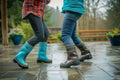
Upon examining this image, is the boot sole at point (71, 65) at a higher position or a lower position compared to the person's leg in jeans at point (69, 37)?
lower

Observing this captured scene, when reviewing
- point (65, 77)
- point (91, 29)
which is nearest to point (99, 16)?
point (91, 29)

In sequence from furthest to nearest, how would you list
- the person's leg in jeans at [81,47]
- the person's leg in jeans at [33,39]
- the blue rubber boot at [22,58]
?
the person's leg in jeans at [81,47] < the person's leg in jeans at [33,39] < the blue rubber boot at [22,58]

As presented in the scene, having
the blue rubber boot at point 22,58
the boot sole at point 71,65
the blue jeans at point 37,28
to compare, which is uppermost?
the blue jeans at point 37,28

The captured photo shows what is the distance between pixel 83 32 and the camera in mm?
12664

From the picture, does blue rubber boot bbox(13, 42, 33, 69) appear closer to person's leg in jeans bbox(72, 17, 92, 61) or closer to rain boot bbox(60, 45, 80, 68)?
rain boot bbox(60, 45, 80, 68)

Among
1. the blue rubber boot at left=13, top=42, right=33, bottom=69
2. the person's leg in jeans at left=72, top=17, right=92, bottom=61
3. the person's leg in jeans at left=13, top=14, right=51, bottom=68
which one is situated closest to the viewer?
the blue rubber boot at left=13, top=42, right=33, bottom=69

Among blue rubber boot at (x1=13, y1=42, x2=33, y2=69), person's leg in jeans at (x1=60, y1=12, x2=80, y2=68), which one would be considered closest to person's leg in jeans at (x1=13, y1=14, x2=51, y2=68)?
blue rubber boot at (x1=13, y1=42, x2=33, y2=69)

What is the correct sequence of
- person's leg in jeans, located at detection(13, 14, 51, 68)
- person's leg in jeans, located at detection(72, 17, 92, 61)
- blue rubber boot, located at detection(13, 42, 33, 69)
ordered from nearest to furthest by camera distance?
blue rubber boot, located at detection(13, 42, 33, 69) → person's leg in jeans, located at detection(13, 14, 51, 68) → person's leg in jeans, located at detection(72, 17, 92, 61)

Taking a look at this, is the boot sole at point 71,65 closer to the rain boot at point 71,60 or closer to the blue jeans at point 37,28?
the rain boot at point 71,60

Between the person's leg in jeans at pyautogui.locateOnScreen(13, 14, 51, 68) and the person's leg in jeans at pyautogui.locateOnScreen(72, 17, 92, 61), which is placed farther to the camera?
the person's leg in jeans at pyautogui.locateOnScreen(72, 17, 92, 61)

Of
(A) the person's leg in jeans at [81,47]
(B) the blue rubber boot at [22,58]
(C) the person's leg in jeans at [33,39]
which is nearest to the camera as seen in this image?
(B) the blue rubber boot at [22,58]

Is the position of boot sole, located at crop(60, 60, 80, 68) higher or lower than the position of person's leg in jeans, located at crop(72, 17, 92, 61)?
lower

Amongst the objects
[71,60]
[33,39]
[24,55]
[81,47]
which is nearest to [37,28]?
[33,39]

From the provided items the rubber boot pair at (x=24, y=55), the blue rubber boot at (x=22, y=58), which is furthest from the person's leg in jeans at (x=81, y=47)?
the blue rubber boot at (x=22, y=58)
